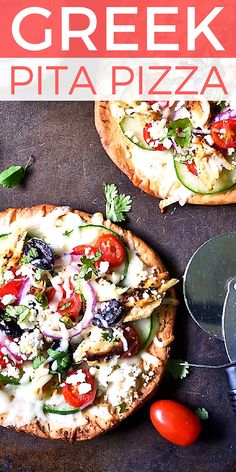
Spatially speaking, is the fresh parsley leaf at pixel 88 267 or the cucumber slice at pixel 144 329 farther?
the cucumber slice at pixel 144 329

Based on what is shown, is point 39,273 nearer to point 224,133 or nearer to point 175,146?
point 175,146

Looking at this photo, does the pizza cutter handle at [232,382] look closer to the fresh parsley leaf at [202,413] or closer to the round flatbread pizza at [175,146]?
the fresh parsley leaf at [202,413]

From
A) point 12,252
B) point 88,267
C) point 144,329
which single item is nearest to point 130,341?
point 144,329

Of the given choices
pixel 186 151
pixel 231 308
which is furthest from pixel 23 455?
pixel 186 151

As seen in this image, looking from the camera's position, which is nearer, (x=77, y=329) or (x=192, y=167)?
(x=77, y=329)

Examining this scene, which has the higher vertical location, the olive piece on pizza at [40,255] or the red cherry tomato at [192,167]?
the red cherry tomato at [192,167]

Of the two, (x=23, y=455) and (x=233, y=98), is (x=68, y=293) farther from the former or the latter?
(x=233, y=98)

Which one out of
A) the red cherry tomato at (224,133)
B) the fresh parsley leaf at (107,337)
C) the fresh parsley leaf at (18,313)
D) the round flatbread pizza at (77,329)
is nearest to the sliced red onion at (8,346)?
the round flatbread pizza at (77,329)
